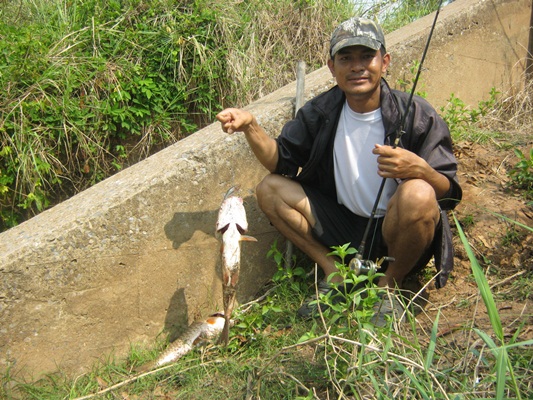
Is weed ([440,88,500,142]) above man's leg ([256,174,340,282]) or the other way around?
the other way around

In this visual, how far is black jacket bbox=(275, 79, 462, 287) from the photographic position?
11.2ft

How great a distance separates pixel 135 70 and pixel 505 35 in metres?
3.41

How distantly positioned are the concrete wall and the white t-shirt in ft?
1.81

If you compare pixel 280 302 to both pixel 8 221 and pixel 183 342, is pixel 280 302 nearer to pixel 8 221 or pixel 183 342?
pixel 183 342

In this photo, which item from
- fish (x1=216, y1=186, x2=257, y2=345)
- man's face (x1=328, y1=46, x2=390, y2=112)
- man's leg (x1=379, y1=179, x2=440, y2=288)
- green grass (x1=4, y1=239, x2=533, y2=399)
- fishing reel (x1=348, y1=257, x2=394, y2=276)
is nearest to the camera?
green grass (x1=4, y1=239, x2=533, y2=399)

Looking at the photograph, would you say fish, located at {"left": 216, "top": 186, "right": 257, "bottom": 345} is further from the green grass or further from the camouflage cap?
the camouflage cap

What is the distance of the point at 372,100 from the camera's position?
3.55m

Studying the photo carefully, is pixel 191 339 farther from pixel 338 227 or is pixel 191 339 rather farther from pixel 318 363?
pixel 338 227

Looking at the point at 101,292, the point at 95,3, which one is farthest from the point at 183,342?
the point at 95,3

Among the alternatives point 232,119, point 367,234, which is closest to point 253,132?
point 232,119

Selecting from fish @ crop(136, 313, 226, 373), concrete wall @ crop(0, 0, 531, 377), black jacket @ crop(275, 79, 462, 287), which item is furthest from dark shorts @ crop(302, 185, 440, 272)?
fish @ crop(136, 313, 226, 373)

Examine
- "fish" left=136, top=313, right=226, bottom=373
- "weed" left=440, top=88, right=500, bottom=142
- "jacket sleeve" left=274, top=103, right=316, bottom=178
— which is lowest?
"weed" left=440, top=88, right=500, bottom=142

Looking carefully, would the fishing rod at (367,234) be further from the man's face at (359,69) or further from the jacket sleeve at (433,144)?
the man's face at (359,69)

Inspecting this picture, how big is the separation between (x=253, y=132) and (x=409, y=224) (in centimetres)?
100
